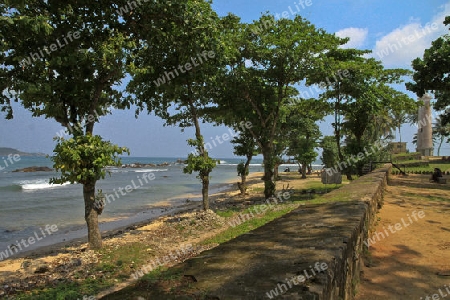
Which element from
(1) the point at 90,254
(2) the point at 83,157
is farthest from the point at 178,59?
(1) the point at 90,254

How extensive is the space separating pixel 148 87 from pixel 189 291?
35.3 ft

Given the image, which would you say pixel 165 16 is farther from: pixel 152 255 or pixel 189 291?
pixel 189 291

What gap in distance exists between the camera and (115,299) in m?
1.88

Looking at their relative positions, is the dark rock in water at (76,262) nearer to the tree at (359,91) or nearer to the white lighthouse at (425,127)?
the tree at (359,91)

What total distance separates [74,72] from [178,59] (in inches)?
163

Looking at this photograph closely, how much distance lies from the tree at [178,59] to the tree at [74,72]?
764 millimetres

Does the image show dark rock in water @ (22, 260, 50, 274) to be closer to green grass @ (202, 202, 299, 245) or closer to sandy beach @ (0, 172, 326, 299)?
sandy beach @ (0, 172, 326, 299)

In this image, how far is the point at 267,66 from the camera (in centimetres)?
1421

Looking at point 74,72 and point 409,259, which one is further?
point 74,72

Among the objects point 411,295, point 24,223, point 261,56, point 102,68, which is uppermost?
point 261,56

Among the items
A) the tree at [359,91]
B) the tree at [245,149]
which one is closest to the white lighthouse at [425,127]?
the tree at [359,91]

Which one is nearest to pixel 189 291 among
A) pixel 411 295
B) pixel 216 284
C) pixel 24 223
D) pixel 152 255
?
pixel 216 284

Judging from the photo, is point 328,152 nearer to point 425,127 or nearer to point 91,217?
point 425,127

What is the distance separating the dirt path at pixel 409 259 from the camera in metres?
3.81
